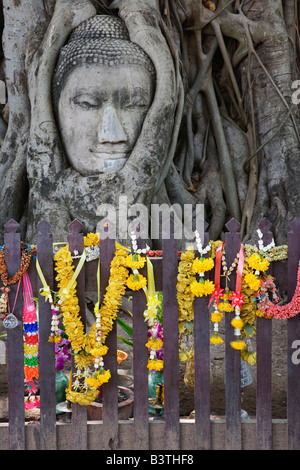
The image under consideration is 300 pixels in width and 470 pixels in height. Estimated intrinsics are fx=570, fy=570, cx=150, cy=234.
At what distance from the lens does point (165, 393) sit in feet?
9.14

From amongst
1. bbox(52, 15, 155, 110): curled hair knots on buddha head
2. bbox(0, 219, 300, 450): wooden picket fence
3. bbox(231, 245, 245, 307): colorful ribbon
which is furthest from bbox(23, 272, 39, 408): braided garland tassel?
bbox(52, 15, 155, 110): curled hair knots on buddha head

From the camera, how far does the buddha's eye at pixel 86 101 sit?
200 inches

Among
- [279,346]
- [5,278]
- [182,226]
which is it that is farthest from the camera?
[182,226]

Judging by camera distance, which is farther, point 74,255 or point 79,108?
point 79,108

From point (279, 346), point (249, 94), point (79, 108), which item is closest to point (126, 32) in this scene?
point (79, 108)

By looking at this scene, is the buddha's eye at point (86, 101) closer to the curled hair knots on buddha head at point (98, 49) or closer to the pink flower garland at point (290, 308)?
the curled hair knots on buddha head at point (98, 49)

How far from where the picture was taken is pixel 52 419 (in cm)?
278

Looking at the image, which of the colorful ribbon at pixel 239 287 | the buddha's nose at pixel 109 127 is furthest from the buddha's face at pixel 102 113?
the colorful ribbon at pixel 239 287

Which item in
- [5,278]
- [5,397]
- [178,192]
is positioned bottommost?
[5,397]

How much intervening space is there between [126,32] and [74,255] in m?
3.17

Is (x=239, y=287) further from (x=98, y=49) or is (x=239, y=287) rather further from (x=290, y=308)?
(x=98, y=49)

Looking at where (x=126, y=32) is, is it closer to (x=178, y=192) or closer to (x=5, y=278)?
(x=178, y=192)

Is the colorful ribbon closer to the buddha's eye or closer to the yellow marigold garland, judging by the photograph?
the yellow marigold garland

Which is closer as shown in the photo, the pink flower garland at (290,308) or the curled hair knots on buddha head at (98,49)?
the pink flower garland at (290,308)
